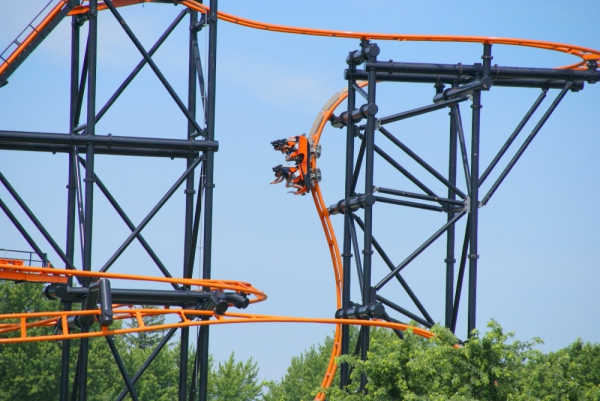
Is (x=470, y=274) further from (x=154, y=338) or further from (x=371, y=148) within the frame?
(x=154, y=338)

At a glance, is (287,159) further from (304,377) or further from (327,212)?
(304,377)

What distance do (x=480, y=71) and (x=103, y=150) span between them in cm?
731

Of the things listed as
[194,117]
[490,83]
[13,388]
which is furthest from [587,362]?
[13,388]

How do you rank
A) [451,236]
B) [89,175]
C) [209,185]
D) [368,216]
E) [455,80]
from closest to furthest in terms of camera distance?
[89,175] → [209,185] → [368,216] → [451,236] → [455,80]

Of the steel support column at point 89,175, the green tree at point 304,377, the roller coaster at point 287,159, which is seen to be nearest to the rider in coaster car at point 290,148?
the roller coaster at point 287,159

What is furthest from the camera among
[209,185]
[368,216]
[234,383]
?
[234,383]

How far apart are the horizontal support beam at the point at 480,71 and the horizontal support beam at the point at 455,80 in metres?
0.17

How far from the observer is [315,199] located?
22.2 m

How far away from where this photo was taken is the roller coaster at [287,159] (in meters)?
18.8

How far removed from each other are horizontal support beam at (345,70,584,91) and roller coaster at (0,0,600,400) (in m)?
0.02

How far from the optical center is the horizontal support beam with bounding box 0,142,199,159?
64.6 feet

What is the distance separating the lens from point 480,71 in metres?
21.1

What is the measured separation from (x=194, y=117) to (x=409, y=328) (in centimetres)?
638

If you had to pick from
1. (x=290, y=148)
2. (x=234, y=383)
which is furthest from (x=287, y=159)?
(x=234, y=383)
